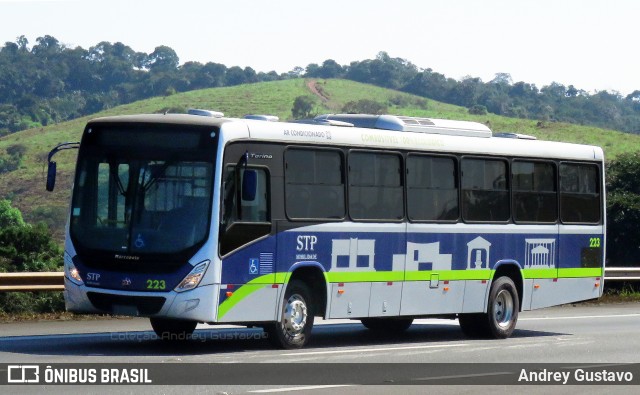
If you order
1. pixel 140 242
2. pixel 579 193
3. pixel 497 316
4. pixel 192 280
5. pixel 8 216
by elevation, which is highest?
pixel 579 193

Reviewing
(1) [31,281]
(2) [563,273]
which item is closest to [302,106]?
(2) [563,273]

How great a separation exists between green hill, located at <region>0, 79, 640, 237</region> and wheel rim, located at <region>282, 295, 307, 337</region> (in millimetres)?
93880

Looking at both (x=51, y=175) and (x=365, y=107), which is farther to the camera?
(x=365, y=107)

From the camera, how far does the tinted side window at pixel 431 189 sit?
1959 centimetres

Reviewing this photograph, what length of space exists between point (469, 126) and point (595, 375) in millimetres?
6563

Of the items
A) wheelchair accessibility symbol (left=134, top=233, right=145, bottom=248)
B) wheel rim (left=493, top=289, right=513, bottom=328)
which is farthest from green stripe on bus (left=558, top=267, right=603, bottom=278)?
wheelchair accessibility symbol (left=134, top=233, right=145, bottom=248)

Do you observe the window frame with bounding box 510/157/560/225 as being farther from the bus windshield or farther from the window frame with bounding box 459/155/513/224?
the bus windshield

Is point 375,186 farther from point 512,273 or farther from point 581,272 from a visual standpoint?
point 581,272

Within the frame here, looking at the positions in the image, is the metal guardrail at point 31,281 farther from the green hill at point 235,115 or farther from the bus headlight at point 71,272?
the green hill at point 235,115

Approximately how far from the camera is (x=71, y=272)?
1662cm

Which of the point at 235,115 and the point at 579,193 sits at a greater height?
the point at 235,115

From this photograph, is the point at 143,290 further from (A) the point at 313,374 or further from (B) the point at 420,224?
(B) the point at 420,224

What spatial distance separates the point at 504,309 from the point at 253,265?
5992 millimetres

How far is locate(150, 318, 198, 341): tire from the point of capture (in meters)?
18.1
